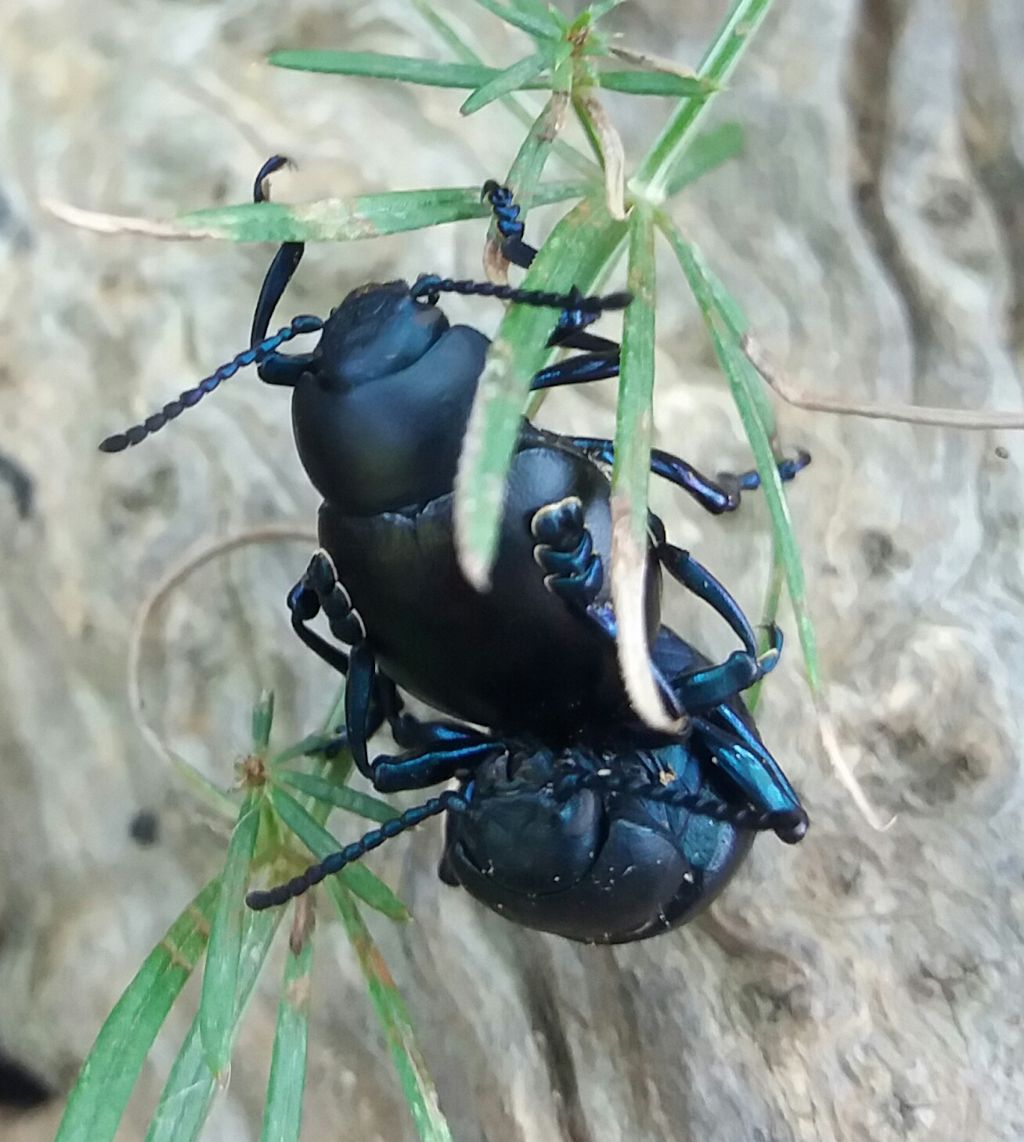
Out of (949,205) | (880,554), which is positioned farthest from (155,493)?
(949,205)

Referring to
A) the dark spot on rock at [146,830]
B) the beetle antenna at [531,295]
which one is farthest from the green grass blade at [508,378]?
the dark spot on rock at [146,830]

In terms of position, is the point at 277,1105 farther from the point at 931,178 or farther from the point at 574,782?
the point at 931,178

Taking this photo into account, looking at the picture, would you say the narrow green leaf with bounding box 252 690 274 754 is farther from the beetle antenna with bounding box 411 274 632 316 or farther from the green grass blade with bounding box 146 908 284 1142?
the beetle antenna with bounding box 411 274 632 316

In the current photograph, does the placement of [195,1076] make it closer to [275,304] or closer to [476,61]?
[275,304]

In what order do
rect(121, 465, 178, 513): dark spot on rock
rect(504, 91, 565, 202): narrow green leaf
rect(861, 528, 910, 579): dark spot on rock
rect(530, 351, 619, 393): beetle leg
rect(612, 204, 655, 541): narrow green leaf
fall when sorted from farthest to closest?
1. rect(121, 465, 178, 513): dark spot on rock
2. rect(861, 528, 910, 579): dark spot on rock
3. rect(530, 351, 619, 393): beetle leg
4. rect(504, 91, 565, 202): narrow green leaf
5. rect(612, 204, 655, 541): narrow green leaf


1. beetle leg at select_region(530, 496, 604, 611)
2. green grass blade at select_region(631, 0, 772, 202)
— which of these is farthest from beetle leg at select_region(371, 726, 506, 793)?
green grass blade at select_region(631, 0, 772, 202)
